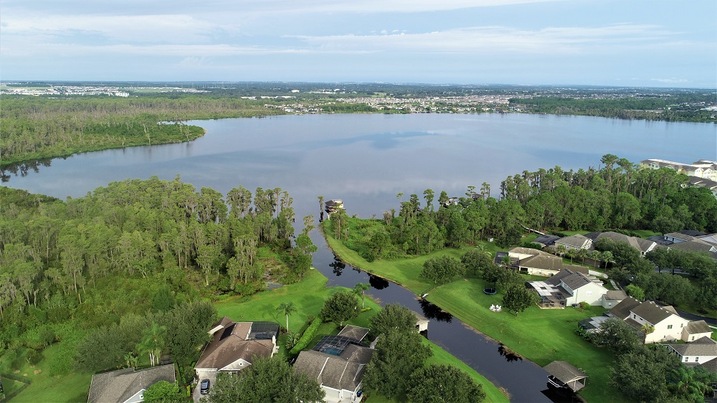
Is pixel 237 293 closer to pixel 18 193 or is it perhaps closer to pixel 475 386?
pixel 475 386

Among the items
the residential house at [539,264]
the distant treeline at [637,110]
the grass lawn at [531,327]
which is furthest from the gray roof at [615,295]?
the distant treeline at [637,110]

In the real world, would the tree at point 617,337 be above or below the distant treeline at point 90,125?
below

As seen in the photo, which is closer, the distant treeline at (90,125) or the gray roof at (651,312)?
the gray roof at (651,312)

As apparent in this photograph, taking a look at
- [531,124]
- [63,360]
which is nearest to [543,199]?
[63,360]

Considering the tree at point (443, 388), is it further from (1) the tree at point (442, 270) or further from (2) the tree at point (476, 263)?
(2) the tree at point (476, 263)

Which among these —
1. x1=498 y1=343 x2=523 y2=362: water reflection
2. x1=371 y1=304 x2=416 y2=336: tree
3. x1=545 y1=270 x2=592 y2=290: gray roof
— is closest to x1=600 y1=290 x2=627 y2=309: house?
x1=545 y1=270 x2=592 y2=290: gray roof

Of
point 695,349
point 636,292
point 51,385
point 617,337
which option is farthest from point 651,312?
point 51,385

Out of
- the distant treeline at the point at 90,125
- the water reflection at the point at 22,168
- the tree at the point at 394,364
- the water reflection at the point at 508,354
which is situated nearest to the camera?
the tree at the point at 394,364
